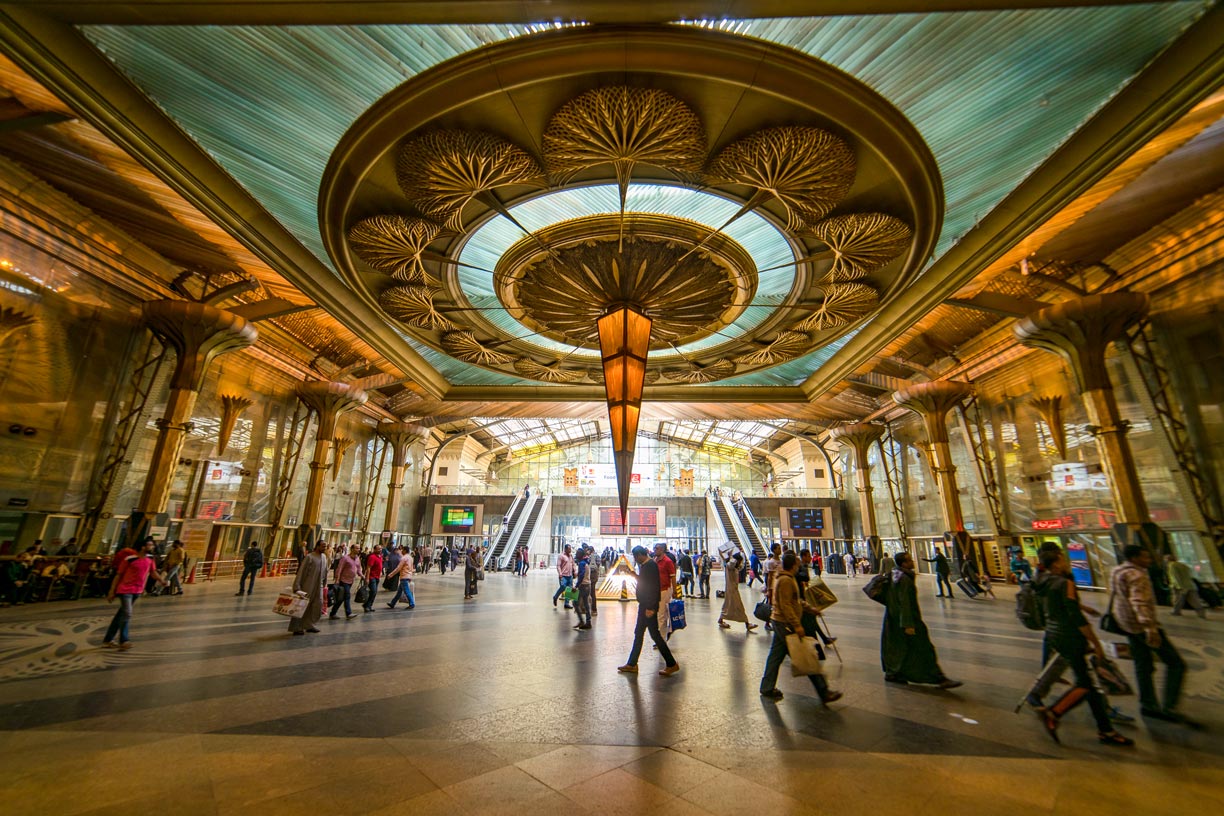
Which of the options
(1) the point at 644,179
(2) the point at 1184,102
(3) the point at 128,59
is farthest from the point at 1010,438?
(3) the point at 128,59

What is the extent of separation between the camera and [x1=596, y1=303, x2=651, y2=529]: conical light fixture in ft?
27.9

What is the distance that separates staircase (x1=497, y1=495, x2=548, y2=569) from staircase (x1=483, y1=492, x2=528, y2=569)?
11.2 inches

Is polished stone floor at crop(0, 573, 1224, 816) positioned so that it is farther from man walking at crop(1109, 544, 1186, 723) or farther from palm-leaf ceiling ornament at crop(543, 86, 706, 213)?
palm-leaf ceiling ornament at crop(543, 86, 706, 213)

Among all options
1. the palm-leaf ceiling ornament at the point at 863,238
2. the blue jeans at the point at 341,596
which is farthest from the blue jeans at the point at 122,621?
the palm-leaf ceiling ornament at the point at 863,238

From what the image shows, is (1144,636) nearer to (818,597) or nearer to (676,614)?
(818,597)

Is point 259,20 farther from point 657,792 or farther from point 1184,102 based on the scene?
point 1184,102

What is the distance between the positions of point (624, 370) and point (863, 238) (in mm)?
4252

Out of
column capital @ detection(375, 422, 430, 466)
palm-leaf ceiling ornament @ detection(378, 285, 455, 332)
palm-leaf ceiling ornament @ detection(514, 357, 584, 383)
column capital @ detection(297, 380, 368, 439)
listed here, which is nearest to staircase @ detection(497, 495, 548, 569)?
column capital @ detection(375, 422, 430, 466)

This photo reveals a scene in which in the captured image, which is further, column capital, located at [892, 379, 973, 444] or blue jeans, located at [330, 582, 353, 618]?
column capital, located at [892, 379, 973, 444]

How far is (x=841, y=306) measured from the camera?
10055 mm

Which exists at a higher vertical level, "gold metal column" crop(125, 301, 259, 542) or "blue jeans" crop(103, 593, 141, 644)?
"gold metal column" crop(125, 301, 259, 542)

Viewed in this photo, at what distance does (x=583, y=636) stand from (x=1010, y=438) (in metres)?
16.0

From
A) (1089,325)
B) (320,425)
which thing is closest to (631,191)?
(1089,325)

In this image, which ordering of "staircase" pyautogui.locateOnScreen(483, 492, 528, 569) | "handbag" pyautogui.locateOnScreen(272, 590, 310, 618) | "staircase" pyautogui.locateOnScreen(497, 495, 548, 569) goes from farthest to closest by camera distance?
"staircase" pyautogui.locateOnScreen(483, 492, 528, 569) < "staircase" pyautogui.locateOnScreen(497, 495, 548, 569) < "handbag" pyautogui.locateOnScreen(272, 590, 310, 618)
